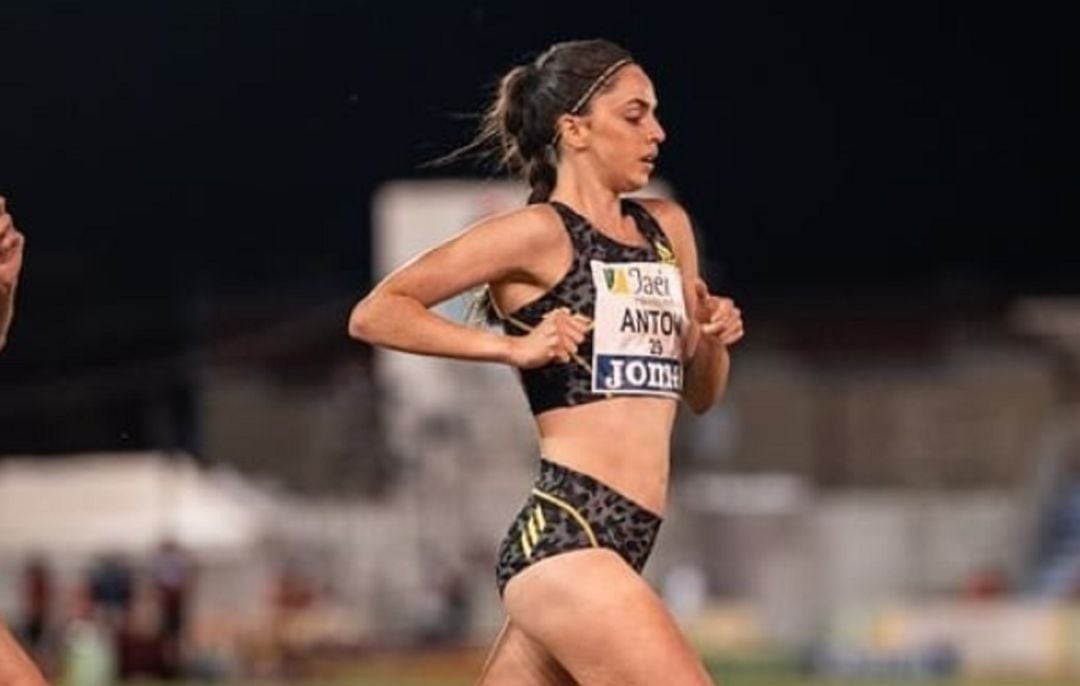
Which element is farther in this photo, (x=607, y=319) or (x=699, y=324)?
(x=699, y=324)

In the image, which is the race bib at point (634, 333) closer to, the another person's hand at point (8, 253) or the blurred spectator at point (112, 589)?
the another person's hand at point (8, 253)

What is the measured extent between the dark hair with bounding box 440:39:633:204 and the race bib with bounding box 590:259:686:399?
34cm

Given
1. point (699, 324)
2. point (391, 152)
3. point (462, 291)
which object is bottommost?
point (391, 152)

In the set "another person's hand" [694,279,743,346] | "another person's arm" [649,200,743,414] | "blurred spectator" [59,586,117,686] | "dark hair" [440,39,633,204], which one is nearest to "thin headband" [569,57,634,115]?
"dark hair" [440,39,633,204]

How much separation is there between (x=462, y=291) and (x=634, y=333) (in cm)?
40

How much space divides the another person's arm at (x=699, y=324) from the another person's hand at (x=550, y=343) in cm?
41

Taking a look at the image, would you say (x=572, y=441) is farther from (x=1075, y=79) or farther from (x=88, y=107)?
(x=1075, y=79)

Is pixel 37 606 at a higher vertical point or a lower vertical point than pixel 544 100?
lower

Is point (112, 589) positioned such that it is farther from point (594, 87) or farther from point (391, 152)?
point (594, 87)

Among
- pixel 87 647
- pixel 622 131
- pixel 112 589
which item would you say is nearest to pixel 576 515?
pixel 622 131

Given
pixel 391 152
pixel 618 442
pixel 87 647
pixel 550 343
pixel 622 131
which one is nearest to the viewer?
pixel 550 343

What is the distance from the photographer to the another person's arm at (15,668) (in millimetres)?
6871

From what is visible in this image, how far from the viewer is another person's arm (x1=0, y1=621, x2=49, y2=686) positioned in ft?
22.5

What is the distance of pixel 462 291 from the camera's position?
7168 mm
